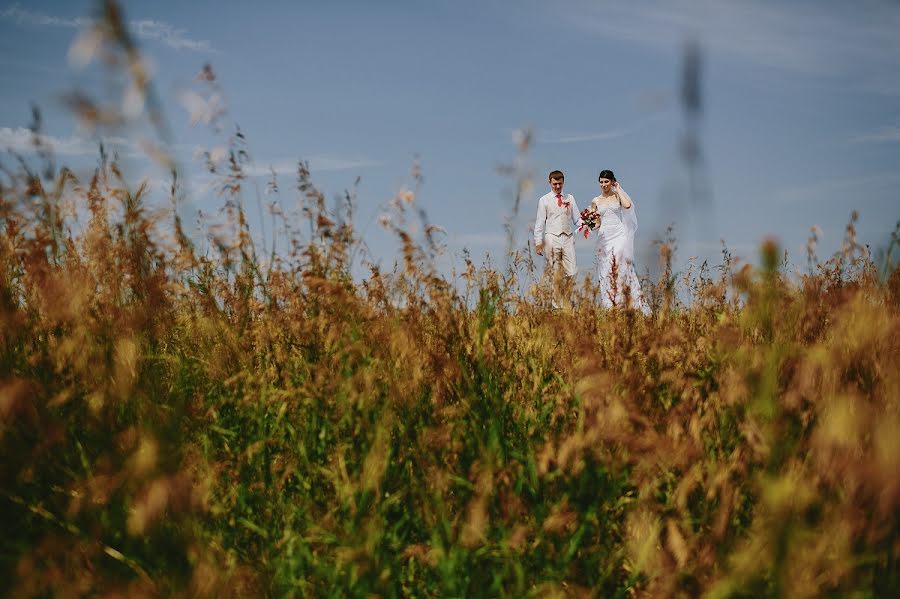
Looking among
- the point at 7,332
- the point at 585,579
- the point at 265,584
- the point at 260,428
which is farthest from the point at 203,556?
the point at 7,332

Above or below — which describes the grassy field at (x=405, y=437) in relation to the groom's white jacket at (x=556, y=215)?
below

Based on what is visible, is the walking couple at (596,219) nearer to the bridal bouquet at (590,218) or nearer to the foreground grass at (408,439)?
the bridal bouquet at (590,218)

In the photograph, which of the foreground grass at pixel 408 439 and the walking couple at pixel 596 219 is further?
the walking couple at pixel 596 219

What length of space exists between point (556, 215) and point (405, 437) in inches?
330

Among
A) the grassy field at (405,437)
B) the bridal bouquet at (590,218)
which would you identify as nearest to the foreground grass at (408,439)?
the grassy field at (405,437)

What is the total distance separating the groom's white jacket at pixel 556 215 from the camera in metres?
10.1

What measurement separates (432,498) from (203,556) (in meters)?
0.58

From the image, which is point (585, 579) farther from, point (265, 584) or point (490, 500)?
point (265, 584)

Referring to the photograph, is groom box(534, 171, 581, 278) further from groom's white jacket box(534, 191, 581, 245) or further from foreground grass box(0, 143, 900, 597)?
foreground grass box(0, 143, 900, 597)

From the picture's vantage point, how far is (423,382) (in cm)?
225

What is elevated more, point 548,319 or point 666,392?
point 548,319

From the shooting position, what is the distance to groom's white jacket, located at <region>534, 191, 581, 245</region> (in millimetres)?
10086

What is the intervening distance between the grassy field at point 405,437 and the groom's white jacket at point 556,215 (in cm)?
724

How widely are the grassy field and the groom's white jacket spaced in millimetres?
7241
